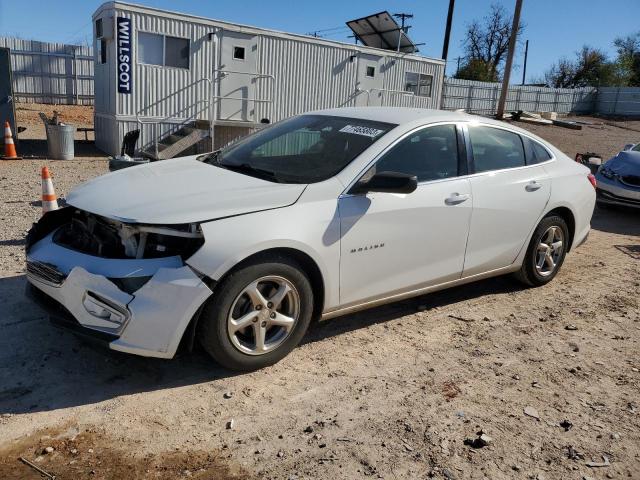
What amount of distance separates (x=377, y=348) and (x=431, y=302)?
113cm

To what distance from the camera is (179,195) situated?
3.48 m

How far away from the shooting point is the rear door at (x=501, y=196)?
4.54 meters

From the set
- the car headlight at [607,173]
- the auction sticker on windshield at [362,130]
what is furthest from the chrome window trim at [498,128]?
the car headlight at [607,173]

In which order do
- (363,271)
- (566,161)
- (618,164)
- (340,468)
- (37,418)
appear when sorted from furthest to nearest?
(618,164) < (566,161) < (363,271) < (37,418) < (340,468)

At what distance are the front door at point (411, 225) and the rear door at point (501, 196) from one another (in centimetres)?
16

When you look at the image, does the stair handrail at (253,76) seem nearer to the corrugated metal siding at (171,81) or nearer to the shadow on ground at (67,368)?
the corrugated metal siding at (171,81)

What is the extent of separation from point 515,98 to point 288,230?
34.8 meters

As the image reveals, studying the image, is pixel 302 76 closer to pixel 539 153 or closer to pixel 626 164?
pixel 626 164

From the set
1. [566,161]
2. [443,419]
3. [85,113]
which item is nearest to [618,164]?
[566,161]

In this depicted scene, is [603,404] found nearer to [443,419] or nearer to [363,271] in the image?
[443,419]

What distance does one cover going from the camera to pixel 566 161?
18.1 ft

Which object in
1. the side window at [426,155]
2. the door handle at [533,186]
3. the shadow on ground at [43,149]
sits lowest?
the shadow on ground at [43,149]

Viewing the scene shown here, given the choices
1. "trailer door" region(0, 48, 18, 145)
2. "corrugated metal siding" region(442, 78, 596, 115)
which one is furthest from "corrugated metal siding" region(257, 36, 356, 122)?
"corrugated metal siding" region(442, 78, 596, 115)

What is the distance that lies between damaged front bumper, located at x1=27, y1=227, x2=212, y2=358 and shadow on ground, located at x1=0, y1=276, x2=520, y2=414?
186 millimetres
